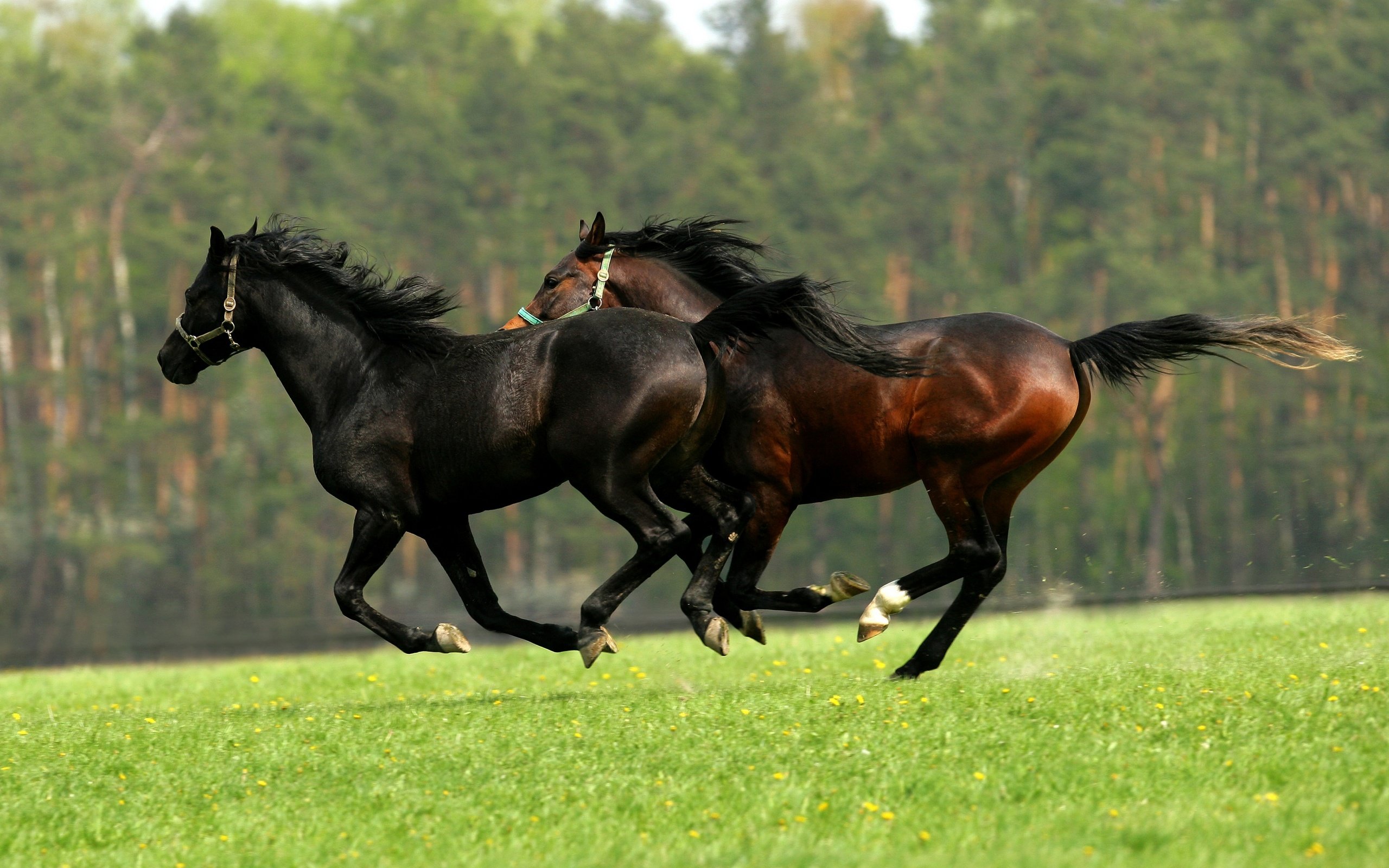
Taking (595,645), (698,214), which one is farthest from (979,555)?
(698,214)

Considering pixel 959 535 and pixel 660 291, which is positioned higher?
pixel 660 291

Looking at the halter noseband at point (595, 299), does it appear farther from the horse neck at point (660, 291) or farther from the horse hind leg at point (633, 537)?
the horse hind leg at point (633, 537)

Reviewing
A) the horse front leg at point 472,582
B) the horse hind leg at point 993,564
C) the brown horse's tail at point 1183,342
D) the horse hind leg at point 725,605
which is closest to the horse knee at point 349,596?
the horse front leg at point 472,582

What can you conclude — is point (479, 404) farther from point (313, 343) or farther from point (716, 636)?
point (716, 636)

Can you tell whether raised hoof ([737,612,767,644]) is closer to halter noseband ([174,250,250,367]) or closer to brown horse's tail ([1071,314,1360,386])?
brown horse's tail ([1071,314,1360,386])

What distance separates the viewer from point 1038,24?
52531mm

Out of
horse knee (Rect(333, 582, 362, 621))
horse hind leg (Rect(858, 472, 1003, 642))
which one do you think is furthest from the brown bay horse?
horse knee (Rect(333, 582, 362, 621))

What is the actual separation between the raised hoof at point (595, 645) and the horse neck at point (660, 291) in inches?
82.7

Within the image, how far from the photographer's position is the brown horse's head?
9875 millimetres

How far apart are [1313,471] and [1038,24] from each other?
18026 mm

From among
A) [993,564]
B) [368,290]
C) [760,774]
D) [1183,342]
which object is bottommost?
[760,774]

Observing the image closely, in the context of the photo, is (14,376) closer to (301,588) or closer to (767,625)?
(301,588)

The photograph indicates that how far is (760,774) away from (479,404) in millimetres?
2984

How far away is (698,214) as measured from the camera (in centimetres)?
4947
